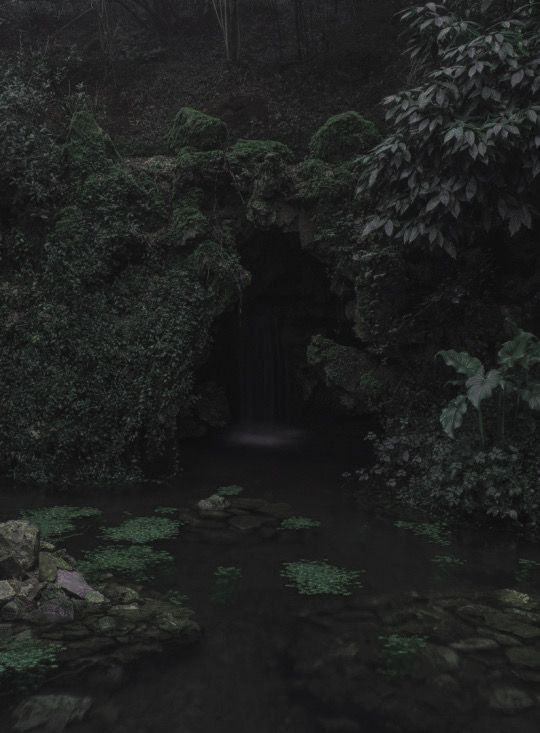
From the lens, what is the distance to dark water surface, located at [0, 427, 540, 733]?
3654 millimetres

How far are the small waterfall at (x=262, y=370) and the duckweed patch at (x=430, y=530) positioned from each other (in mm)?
6315

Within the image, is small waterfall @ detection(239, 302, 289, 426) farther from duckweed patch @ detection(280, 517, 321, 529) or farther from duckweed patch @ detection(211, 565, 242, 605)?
duckweed patch @ detection(211, 565, 242, 605)

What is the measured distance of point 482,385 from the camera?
21.5 ft

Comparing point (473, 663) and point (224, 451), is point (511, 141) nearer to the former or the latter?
point (473, 663)

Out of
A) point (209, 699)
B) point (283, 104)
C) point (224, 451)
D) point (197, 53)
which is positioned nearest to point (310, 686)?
point (209, 699)

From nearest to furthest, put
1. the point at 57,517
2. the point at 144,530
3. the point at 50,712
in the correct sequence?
the point at 50,712, the point at 144,530, the point at 57,517

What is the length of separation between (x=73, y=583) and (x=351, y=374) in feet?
17.6

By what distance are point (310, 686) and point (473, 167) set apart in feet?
19.0

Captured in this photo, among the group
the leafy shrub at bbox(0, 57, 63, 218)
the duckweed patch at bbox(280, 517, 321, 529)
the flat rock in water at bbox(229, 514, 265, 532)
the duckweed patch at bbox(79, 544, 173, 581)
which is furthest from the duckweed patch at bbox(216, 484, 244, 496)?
the leafy shrub at bbox(0, 57, 63, 218)

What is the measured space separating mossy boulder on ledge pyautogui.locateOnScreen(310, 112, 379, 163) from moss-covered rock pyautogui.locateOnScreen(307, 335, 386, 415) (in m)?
3.36

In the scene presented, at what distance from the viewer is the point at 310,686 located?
3916 mm

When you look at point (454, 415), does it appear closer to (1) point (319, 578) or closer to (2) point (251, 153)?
(1) point (319, 578)

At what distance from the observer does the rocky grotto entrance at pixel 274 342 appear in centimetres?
1190

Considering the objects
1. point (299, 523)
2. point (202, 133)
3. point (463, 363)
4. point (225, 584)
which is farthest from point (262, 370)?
point (225, 584)
